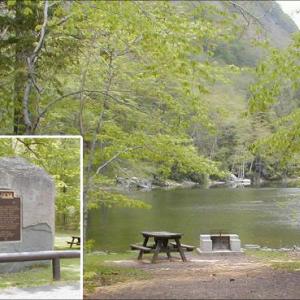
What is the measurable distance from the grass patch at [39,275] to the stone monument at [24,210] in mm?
101

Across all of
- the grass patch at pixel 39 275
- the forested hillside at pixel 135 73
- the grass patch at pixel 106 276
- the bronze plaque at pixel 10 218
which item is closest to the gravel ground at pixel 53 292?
the grass patch at pixel 39 275

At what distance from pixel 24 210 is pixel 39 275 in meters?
0.72

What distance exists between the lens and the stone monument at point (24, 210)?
6520 mm

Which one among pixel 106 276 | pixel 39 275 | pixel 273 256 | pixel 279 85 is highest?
pixel 279 85

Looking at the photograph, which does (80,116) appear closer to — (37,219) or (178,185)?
(37,219)

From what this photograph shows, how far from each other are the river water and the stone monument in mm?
12340

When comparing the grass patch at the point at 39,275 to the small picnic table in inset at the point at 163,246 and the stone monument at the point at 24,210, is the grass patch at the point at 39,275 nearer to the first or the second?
the stone monument at the point at 24,210

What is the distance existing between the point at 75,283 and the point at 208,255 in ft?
33.2

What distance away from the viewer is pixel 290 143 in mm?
10555

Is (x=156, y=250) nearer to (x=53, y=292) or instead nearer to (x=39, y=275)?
(x=39, y=275)

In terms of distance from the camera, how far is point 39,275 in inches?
259

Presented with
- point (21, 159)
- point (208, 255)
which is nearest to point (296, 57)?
point (21, 159)

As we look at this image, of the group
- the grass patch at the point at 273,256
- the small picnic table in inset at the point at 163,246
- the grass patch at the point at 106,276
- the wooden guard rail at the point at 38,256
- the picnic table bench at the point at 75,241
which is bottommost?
the grass patch at the point at 273,256

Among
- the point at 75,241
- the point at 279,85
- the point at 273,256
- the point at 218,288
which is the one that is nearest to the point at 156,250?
the point at 273,256
